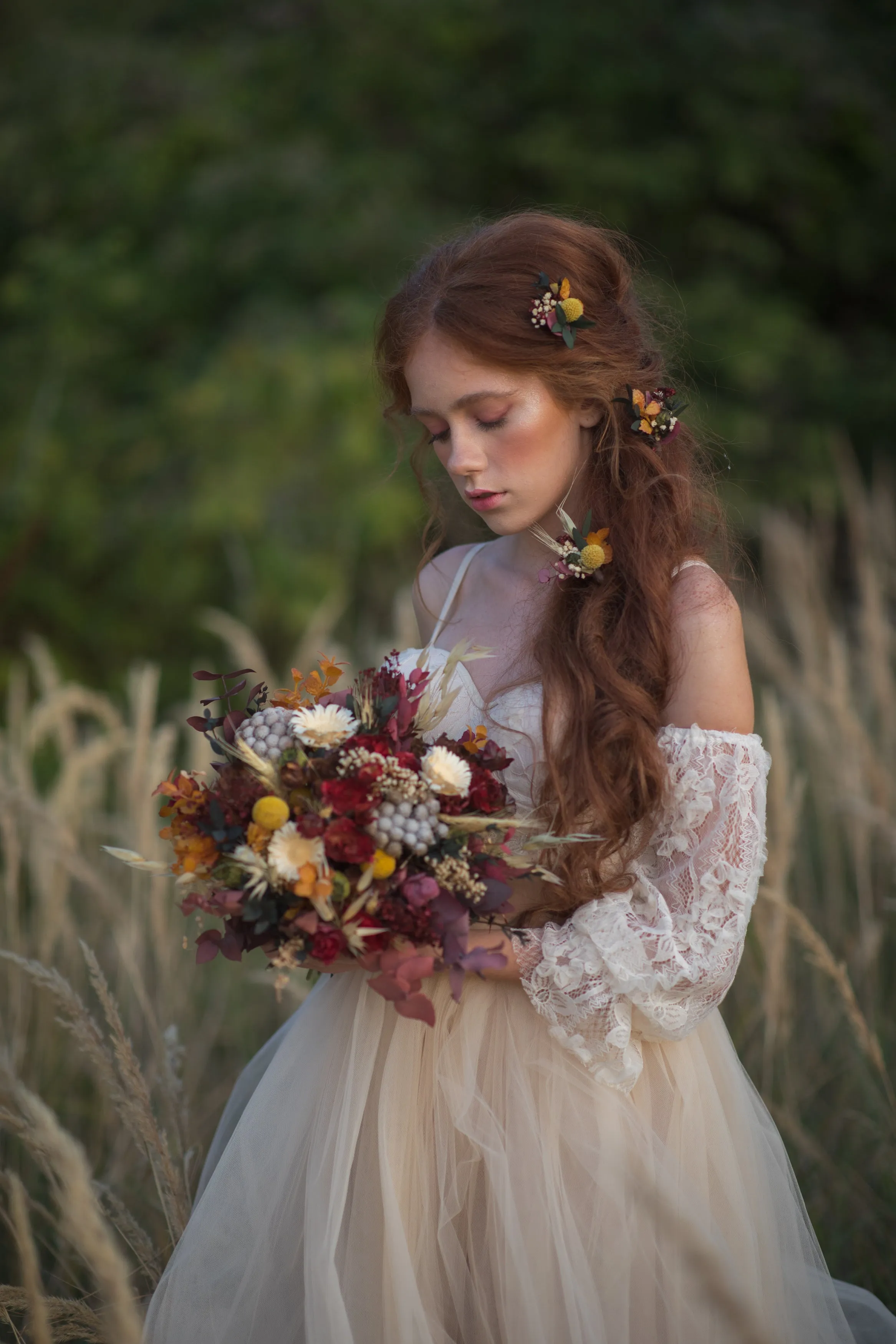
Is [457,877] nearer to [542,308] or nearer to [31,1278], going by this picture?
[31,1278]

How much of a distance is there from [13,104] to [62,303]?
1.28 meters

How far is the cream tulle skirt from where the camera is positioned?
1.63 m

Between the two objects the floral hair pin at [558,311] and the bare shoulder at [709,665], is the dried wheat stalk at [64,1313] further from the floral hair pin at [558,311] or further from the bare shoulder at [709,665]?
the floral hair pin at [558,311]

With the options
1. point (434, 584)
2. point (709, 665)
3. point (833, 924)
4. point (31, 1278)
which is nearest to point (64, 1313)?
point (31, 1278)

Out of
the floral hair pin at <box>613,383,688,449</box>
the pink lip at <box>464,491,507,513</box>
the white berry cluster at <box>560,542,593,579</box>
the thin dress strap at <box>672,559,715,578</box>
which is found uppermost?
the floral hair pin at <box>613,383,688,449</box>

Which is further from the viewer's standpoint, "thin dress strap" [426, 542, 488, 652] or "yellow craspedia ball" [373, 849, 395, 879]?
"thin dress strap" [426, 542, 488, 652]

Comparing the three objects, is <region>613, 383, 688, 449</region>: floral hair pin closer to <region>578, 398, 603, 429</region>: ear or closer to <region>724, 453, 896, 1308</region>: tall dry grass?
<region>578, 398, 603, 429</region>: ear

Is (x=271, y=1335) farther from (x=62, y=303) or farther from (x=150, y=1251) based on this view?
(x=62, y=303)

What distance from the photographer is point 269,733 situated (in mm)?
1547

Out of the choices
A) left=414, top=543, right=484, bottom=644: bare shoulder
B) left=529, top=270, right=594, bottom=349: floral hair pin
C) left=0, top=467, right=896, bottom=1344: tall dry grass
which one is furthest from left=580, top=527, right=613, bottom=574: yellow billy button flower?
left=0, top=467, right=896, bottom=1344: tall dry grass

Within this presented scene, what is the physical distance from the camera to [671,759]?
175 cm

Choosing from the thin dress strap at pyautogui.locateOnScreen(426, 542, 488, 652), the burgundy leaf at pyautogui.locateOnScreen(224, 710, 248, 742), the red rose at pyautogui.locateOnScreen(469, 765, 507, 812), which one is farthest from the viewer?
the thin dress strap at pyautogui.locateOnScreen(426, 542, 488, 652)

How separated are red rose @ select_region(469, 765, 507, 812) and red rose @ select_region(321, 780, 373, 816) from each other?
159 millimetres

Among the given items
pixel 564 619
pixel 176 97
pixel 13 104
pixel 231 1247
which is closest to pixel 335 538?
pixel 176 97
